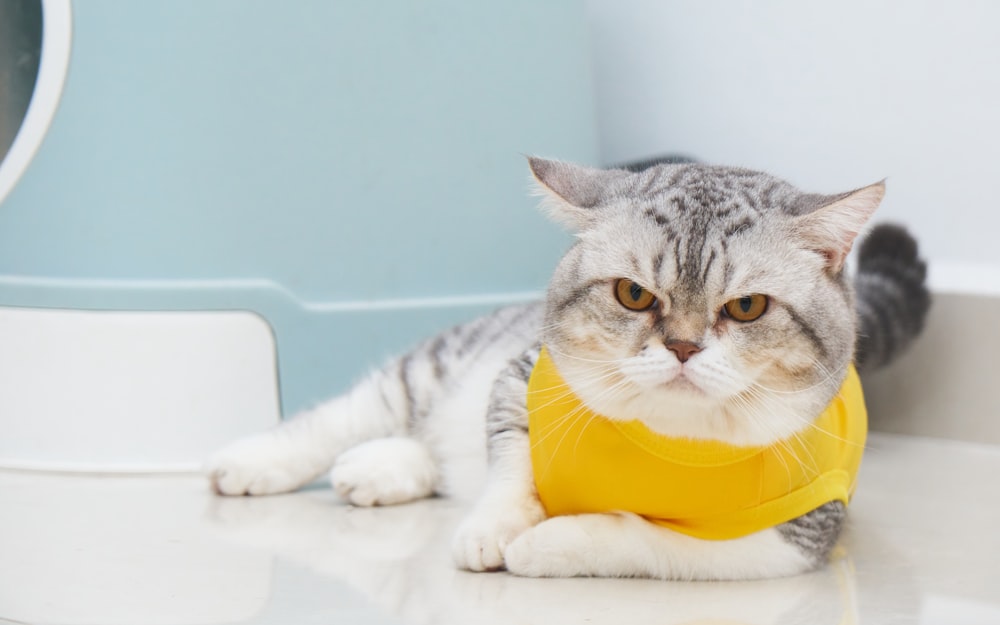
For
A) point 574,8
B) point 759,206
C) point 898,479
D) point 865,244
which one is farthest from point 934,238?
point 759,206

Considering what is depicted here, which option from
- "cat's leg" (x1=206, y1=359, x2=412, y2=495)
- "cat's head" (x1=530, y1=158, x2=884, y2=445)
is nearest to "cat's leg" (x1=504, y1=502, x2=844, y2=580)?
"cat's head" (x1=530, y1=158, x2=884, y2=445)

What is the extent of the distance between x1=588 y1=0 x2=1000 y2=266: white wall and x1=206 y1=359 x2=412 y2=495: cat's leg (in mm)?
1132

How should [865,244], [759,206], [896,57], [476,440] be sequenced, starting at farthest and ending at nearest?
[896,57]
[865,244]
[476,440]
[759,206]

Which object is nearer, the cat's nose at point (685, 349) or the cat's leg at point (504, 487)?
the cat's nose at point (685, 349)

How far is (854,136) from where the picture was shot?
2.35 m

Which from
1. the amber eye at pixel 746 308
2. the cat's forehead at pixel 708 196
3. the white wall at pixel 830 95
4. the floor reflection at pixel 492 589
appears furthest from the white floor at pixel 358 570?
the white wall at pixel 830 95

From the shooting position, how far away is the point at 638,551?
4.42ft

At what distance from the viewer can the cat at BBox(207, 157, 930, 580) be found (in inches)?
48.3

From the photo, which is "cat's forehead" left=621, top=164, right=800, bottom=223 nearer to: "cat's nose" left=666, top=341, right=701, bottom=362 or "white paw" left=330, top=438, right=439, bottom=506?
"cat's nose" left=666, top=341, right=701, bottom=362

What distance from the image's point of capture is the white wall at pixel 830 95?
2.18m

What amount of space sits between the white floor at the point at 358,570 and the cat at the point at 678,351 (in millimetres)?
46

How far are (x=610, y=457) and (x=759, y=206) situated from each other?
357mm

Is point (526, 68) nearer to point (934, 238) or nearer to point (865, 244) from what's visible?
point (865, 244)

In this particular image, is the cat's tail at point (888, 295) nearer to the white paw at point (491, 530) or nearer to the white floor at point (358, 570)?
the white floor at point (358, 570)
